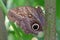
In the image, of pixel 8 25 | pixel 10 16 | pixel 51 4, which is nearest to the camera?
pixel 51 4

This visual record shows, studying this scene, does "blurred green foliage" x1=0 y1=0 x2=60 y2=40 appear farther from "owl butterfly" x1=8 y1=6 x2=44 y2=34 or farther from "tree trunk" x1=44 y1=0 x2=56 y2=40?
"tree trunk" x1=44 y1=0 x2=56 y2=40

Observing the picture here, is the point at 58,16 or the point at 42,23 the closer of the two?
the point at 42,23

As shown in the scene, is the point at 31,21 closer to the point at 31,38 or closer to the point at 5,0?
the point at 31,38

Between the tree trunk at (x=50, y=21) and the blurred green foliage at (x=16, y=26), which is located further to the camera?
the blurred green foliage at (x=16, y=26)

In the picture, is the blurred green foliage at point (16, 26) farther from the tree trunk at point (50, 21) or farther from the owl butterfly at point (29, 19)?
the tree trunk at point (50, 21)

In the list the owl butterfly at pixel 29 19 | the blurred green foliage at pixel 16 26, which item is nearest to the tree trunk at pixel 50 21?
the owl butterfly at pixel 29 19

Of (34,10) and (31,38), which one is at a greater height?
(34,10)

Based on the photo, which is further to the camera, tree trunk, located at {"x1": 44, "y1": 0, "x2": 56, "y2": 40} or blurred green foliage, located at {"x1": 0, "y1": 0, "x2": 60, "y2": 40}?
blurred green foliage, located at {"x1": 0, "y1": 0, "x2": 60, "y2": 40}

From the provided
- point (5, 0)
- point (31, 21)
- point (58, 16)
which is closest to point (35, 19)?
point (31, 21)

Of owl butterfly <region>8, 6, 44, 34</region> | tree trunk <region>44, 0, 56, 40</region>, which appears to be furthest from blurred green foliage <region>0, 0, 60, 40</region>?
tree trunk <region>44, 0, 56, 40</region>
